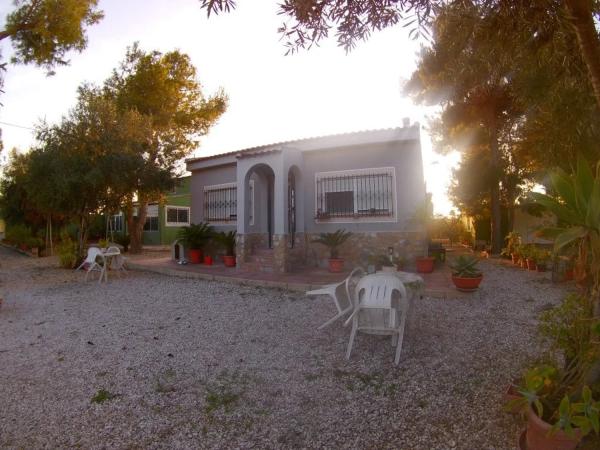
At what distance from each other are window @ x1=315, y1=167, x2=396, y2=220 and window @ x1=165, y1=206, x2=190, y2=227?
47.9ft

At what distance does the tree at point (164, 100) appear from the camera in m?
16.0

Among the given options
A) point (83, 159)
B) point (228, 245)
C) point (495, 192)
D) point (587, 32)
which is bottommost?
point (228, 245)

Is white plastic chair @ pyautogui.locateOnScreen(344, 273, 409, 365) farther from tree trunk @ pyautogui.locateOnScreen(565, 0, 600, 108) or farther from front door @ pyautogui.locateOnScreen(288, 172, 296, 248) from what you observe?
front door @ pyautogui.locateOnScreen(288, 172, 296, 248)

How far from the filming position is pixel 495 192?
44.5 feet

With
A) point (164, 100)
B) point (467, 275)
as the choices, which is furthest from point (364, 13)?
point (164, 100)

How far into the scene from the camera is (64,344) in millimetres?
4469

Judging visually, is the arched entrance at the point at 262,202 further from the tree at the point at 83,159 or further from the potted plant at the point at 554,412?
the potted plant at the point at 554,412

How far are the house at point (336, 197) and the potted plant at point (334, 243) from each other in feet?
1.30

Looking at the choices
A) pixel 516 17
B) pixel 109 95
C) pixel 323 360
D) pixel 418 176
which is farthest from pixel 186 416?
pixel 109 95

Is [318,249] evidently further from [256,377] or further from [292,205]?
[256,377]

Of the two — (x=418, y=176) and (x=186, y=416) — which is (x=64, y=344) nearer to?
(x=186, y=416)

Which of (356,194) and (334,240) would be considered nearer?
(334,240)

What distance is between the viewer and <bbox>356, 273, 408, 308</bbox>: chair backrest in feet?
12.0

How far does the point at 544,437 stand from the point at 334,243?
24.5 ft
